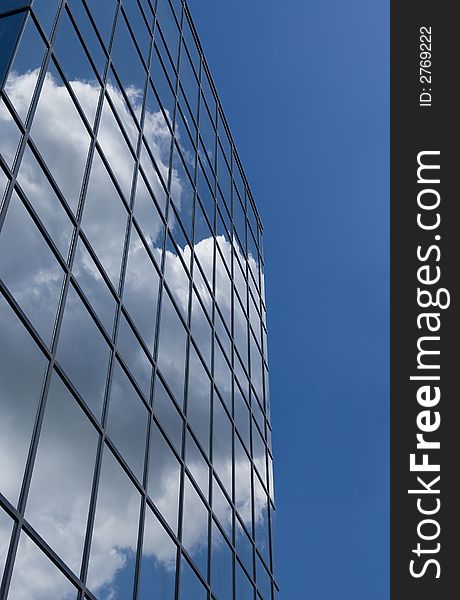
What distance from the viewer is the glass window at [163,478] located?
1566 centimetres

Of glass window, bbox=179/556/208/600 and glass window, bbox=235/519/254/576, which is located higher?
glass window, bbox=235/519/254/576

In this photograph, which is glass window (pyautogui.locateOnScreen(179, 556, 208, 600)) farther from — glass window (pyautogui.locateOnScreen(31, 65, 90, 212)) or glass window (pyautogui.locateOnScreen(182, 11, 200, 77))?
glass window (pyautogui.locateOnScreen(182, 11, 200, 77))

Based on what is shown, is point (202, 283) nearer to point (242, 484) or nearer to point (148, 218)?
point (148, 218)

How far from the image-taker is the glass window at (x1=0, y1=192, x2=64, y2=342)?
38.4ft

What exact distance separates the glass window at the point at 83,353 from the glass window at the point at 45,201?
0.98 metres

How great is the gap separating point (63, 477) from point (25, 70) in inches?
282

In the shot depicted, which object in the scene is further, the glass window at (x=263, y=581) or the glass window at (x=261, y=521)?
the glass window at (x=261, y=521)

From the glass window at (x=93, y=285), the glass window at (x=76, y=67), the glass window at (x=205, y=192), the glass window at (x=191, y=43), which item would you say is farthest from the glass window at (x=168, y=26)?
the glass window at (x=93, y=285)

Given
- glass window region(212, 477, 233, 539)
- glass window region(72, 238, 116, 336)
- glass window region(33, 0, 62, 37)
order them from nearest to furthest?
glass window region(72, 238, 116, 336) < glass window region(33, 0, 62, 37) < glass window region(212, 477, 233, 539)

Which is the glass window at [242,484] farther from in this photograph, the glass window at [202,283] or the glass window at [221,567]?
the glass window at [202,283]

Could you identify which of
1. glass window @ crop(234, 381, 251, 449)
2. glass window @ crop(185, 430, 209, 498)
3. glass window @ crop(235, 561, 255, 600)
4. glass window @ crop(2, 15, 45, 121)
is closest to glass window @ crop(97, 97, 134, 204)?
glass window @ crop(2, 15, 45, 121)

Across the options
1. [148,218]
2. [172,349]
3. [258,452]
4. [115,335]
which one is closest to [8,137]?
[115,335]

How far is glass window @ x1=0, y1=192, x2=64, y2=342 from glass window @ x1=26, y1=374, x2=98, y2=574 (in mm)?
1122

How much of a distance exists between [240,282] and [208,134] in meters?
5.78
